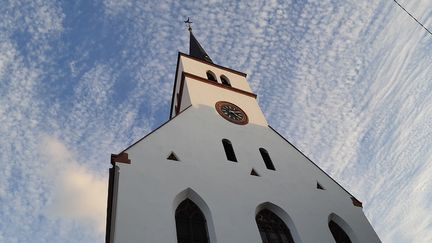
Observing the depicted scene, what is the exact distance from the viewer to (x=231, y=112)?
17.4 m

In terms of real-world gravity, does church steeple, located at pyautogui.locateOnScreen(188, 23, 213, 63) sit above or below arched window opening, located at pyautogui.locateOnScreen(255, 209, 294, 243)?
above

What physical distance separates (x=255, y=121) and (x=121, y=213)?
887 centimetres

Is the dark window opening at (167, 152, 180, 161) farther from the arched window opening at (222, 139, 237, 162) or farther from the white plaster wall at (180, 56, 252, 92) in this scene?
the white plaster wall at (180, 56, 252, 92)

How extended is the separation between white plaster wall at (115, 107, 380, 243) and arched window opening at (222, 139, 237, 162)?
0.62 feet

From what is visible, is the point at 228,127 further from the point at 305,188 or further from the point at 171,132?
the point at 305,188

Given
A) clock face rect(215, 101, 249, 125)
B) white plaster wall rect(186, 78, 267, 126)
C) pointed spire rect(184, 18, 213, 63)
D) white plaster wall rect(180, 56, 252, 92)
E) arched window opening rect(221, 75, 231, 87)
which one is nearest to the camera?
clock face rect(215, 101, 249, 125)

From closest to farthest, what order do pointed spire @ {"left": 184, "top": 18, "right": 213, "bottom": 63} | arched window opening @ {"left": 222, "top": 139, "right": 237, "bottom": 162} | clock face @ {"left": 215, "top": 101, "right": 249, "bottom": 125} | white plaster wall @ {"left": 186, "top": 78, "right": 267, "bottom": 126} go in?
arched window opening @ {"left": 222, "top": 139, "right": 237, "bottom": 162} → clock face @ {"left": 215, "top": 101, "right": 249, "bottom": 125} → white plaster wall @ {"left": 186, "top": 78, "right": 267, "bottom": 126} → pointed spire @ {"left": 184, "top": 18, "right": 213, "bottom": 63}

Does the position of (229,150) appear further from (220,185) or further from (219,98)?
(219,98)

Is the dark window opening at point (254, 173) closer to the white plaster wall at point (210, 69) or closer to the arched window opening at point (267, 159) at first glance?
the arched window opening at point (267, 159)

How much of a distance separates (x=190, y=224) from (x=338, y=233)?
5514mm

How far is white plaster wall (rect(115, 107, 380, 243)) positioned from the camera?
10.5 m

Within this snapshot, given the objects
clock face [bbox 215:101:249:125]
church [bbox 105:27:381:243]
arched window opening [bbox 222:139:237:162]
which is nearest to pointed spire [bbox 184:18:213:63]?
clock face [bbox 215:101:249:125]

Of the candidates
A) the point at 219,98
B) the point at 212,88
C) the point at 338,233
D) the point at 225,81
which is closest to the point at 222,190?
the point at 338,233

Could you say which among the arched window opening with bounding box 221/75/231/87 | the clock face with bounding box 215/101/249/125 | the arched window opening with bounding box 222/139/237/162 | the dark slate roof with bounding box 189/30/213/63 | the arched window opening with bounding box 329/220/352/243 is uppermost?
the dark slate roof with bounding box 189/30/213/63
